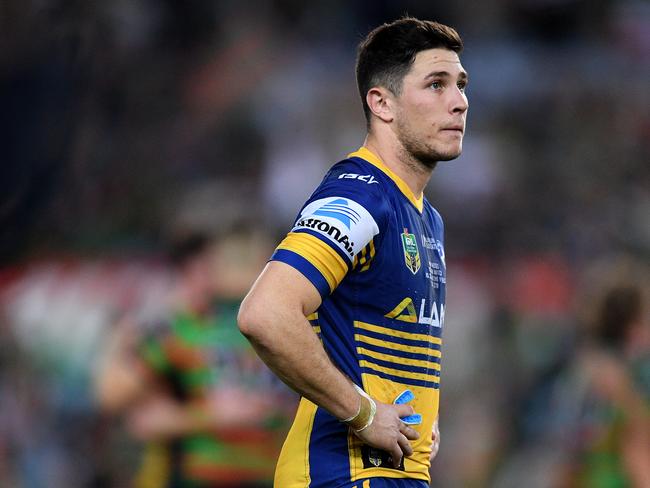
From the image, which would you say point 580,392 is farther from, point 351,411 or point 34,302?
point 34,302

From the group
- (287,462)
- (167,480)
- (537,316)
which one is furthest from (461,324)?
(287,462)

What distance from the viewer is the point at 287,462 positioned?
3854 millimetres

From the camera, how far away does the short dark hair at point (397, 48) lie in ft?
13.7

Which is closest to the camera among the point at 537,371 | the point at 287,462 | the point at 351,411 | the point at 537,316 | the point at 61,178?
the point at 351,411

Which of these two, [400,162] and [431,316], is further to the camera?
[400,162]

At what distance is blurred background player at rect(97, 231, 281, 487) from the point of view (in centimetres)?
705

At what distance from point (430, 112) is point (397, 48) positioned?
295 millimetres

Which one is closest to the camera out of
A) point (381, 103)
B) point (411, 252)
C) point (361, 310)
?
point (361, 310)

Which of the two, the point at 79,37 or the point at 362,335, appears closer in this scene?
the point at 362,335

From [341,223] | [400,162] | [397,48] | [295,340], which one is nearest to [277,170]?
[397,48]

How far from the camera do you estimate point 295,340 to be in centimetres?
351

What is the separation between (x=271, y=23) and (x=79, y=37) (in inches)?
87.3

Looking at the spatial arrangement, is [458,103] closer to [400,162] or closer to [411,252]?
[400,162]

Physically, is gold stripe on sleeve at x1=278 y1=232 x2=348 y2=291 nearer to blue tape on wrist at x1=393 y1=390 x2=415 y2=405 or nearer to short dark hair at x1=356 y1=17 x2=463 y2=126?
blue tape on wrist at x1=393 y1=390 x2=415 y2=405
